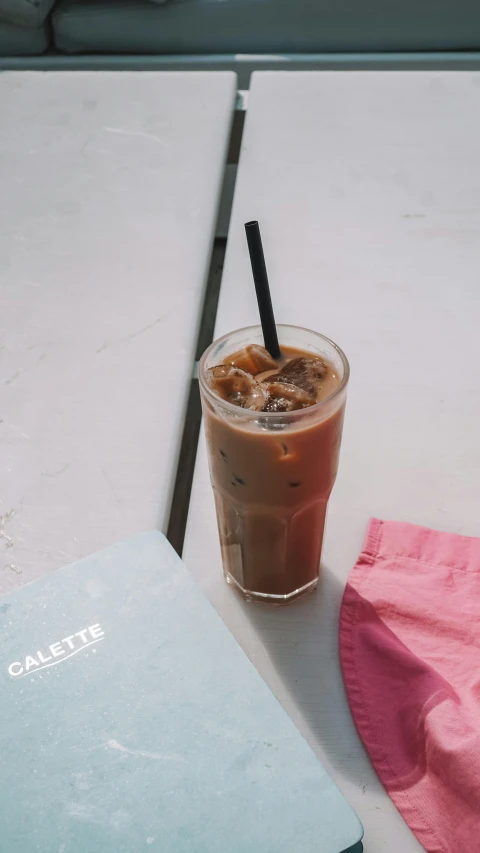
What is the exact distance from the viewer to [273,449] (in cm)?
60

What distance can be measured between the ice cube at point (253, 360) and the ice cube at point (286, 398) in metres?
0.04

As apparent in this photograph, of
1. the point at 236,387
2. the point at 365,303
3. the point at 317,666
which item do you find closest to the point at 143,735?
the point at 317,666

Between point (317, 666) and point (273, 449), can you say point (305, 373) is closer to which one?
point (273, 449)

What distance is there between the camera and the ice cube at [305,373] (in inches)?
25.2

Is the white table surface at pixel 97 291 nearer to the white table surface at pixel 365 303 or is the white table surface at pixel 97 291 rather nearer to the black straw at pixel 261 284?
the white table surface at pixel 365 303

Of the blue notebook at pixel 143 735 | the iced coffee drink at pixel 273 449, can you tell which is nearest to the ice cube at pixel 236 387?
the iced coffee drink at pixel 273 449

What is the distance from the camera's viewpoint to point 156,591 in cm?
64

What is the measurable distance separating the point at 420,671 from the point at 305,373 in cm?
26

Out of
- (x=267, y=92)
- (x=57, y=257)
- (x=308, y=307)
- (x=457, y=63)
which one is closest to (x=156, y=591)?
(x=308, y=307)

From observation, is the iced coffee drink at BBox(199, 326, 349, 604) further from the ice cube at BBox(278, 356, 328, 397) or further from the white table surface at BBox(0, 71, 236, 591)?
the white table surface at BBox(0, 71, 236, 591)

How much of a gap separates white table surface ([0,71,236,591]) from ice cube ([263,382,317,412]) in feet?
0.67

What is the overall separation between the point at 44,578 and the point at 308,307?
537 mm

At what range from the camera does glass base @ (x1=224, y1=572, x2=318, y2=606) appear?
2.28 ft

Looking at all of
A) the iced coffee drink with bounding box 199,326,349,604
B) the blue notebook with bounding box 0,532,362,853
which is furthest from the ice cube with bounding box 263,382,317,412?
the blue notebook with bounding box 0,532,362,853
